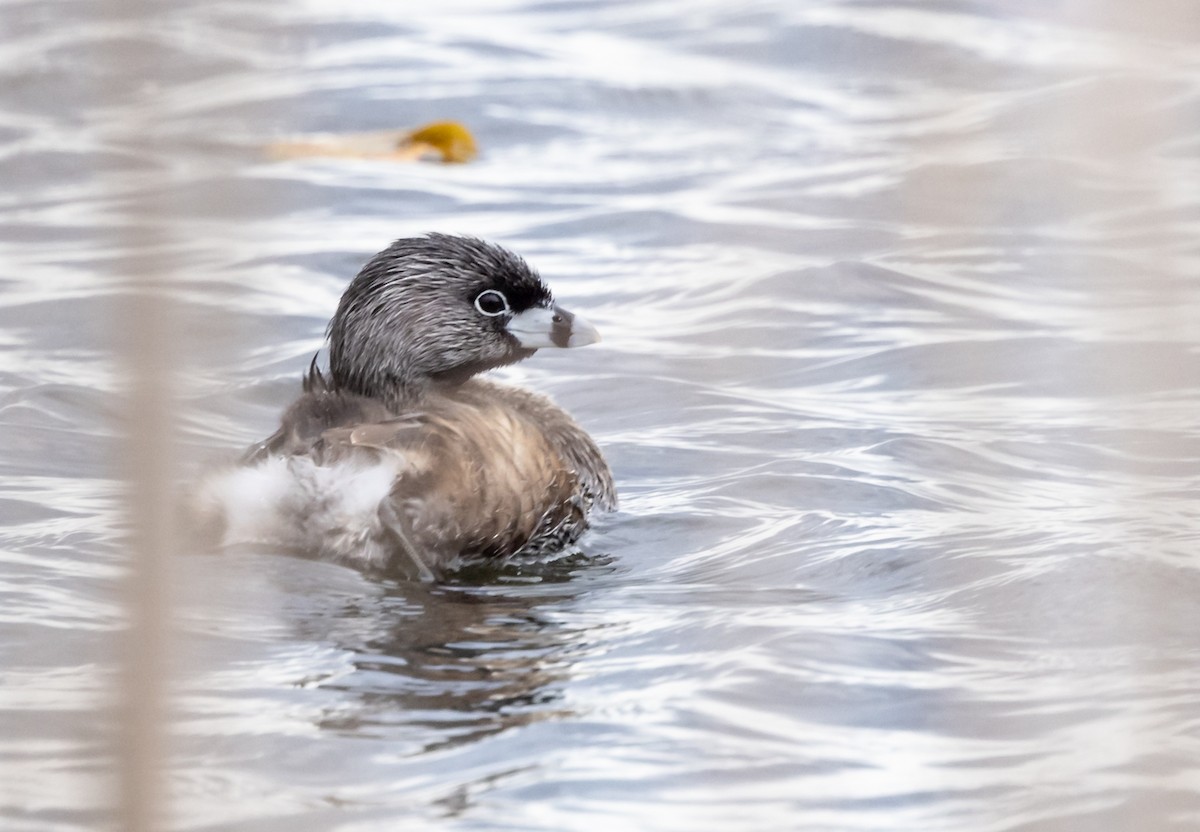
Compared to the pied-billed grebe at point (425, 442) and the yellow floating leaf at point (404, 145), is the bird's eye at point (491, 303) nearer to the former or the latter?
the pied-billed grebe at point (425, 442)

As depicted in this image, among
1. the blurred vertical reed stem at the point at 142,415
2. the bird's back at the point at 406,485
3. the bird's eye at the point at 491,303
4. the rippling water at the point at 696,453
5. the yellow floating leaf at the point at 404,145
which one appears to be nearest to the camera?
the blurred vertical reed stem at the point at 142,415

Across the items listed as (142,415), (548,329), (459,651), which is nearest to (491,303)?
(548,329)

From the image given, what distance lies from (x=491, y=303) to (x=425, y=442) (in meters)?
0.87

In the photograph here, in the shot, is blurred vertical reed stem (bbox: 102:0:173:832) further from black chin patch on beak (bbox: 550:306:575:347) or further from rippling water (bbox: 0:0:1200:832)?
black chin patch on beak (bbox: 550:306:575:347)

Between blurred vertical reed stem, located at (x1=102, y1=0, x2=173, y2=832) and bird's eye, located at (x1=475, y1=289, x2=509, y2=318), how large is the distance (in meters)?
3.85

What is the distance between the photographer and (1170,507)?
5.11 metres

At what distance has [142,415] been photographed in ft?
5.39

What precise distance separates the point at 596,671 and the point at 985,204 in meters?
5.37

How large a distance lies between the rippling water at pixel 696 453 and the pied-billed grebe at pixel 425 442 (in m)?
0.12

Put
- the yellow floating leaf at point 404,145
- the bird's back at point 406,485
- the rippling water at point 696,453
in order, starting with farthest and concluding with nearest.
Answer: the yellow floating leaf at point 404,145 → the bird's back at point 406,485 → the rippling water at point 696,453

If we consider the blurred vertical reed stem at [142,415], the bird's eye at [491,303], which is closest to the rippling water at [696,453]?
the blurred vertical reed stem at [142,415]

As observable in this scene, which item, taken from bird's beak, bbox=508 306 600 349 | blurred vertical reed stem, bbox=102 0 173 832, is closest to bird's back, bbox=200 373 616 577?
bird's beak, bbox=508 306 600 349

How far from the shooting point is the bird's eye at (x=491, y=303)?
5668 mm

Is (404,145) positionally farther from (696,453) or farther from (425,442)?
(425,442)
